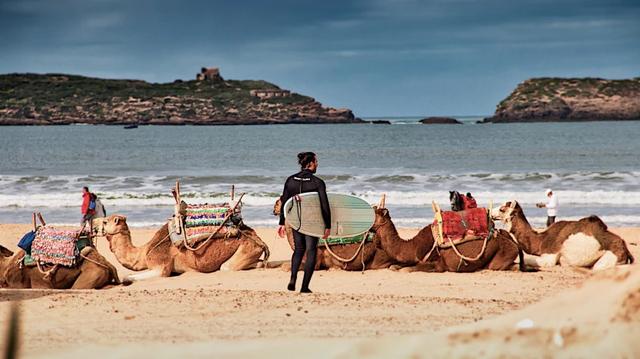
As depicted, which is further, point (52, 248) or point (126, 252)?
point (126, 252)

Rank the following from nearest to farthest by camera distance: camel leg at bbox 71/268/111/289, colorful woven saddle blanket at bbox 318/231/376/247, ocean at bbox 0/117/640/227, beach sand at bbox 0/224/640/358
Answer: beach sand at bbox 0/224/640/358, camel leg at bbox 71/268/111/289, colorful woven saddle blanket at bbox 318/231/376/247, ocean at bbox 0/117/640/227

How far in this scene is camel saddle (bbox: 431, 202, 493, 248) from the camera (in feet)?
41.2

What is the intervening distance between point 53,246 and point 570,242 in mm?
6775

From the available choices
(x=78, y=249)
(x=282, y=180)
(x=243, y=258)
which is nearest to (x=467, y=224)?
(x=243, y=258)

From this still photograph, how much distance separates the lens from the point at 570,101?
167 meters

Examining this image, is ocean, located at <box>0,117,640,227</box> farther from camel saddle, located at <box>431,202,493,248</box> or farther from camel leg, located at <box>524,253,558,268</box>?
camel saddle, located at <box>431,202,493,248</box>

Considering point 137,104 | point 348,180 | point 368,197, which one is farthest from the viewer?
point 137,104

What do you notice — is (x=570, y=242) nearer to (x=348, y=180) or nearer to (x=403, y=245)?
(x=403, y=245)

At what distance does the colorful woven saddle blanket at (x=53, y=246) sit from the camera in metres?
11.4

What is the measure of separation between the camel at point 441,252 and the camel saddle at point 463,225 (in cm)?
11

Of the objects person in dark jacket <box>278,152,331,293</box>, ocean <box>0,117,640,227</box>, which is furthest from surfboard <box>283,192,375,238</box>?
ocean <box>0,117,640,227</box>

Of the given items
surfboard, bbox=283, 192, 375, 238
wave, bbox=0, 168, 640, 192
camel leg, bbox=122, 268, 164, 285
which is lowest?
wave, bbox=0, 168, 640, 192

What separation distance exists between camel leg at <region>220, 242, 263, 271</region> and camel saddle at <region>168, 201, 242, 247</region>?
0.35 metres

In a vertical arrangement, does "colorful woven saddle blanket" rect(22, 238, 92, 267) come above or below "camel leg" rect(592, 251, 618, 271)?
above
